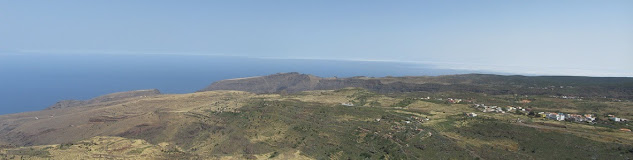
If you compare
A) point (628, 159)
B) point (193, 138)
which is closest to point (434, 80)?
point (628, 159)

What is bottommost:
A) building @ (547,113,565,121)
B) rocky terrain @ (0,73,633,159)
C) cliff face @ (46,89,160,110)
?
cliff face @ (46,89,160,110)

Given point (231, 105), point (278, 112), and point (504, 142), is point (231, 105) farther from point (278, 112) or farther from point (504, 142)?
point (504, 142)

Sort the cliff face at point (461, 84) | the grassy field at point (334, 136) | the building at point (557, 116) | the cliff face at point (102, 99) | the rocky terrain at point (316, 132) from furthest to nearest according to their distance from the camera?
the cliff face at point (102, 99) → the cliff face at point (461, 84) → the building at point (557, 116) → the rocky terrain at point (316, 132) → the grassy field at point (334, 136)

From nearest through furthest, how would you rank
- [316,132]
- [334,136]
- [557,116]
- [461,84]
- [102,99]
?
[334,136] < [316,132] < [557,116] < [102,99] < [461,84]

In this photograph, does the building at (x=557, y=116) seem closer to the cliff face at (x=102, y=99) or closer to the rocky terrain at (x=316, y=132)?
the rocky terrain at (x=316, y=132)

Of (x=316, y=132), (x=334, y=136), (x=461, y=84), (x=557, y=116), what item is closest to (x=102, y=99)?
(x=316, y=132)

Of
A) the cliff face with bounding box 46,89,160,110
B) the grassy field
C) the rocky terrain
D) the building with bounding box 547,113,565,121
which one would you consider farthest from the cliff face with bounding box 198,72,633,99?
the building with bounding box 547,113,565,121

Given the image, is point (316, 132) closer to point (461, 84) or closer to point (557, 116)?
point (557, 116)

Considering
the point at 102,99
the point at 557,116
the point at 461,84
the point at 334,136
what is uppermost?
the point at 461,84

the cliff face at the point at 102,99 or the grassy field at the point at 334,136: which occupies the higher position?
the grassy field at the point at 334,136

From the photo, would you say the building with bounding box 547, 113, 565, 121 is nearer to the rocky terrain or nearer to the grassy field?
the rocky terrain

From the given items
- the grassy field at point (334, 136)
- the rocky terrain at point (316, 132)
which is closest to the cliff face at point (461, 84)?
the rocky terrain at point (316, 132)
